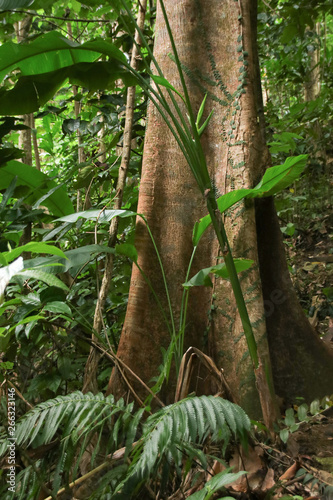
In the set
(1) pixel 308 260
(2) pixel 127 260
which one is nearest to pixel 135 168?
(2) pixel 127 260

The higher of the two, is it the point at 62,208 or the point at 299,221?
the point at 299,221

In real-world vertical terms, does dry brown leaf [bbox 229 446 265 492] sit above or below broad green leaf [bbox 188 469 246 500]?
below

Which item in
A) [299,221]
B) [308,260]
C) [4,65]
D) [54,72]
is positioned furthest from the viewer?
[299,221]

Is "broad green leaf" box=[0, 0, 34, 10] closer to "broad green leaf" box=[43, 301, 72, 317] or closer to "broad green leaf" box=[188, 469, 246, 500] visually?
"broad green leaf" box=[43, 301, 72, 317]

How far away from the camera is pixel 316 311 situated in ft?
10.5

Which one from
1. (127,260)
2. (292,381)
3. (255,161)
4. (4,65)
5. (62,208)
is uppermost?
(4,65)

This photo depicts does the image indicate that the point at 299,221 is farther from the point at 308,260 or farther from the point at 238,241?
the point at 238,241

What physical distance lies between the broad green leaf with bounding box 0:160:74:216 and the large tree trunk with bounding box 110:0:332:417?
417 millimetres

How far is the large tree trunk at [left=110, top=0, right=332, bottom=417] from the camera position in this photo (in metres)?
2.14

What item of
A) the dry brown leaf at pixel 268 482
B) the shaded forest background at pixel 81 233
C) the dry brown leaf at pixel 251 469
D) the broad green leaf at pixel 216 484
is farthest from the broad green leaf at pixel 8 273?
the dry brown leaf at pixel 268 482

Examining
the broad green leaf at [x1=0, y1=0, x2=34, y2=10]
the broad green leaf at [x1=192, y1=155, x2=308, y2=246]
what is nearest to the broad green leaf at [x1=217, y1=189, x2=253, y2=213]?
the broad green leaf at [x1=192, y1=155, x2=308, y2=246]

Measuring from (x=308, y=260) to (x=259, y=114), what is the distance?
7.07 feet

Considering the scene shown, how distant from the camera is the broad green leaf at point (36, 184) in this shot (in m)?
2.32

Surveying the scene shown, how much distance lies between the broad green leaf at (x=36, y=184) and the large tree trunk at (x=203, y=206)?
417mm
